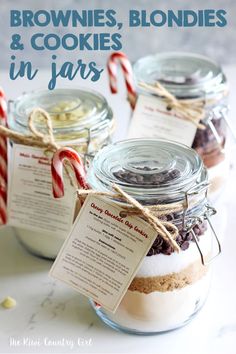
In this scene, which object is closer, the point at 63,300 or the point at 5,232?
the point at 63,300

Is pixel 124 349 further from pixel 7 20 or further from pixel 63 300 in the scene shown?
pixel 7 20

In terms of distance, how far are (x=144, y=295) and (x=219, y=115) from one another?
0.37m

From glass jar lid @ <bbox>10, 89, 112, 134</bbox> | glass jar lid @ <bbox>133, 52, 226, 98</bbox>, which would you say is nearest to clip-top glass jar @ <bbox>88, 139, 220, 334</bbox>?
glass jar lid @ <bbox>10, 89, 112, 134</bbox>

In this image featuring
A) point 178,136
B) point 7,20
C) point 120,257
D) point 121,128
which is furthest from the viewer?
point 7,20

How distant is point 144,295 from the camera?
884 mm

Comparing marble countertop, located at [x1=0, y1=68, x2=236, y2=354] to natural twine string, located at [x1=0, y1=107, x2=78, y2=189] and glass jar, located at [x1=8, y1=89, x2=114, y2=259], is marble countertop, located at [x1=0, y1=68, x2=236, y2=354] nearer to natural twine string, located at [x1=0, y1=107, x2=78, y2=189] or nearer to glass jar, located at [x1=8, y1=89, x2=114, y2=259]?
glass jar, located at [x1=8, y1=89, x2=114, y2=259]

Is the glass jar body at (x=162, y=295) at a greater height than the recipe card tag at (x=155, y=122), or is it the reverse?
the recipe card tag at (x=155, y=122)

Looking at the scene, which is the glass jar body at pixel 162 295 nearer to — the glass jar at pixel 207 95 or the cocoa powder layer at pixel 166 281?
the cocoa powder layer at pixel 166 281

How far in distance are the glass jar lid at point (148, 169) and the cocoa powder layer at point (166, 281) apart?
0.29 ft

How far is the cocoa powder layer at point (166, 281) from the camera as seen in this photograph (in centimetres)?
88

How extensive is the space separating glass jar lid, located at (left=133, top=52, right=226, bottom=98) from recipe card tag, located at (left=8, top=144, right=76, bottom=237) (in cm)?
22

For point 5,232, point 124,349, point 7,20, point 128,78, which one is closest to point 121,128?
point 128,78

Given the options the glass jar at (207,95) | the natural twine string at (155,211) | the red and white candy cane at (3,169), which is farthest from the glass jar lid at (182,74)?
the natural twine string at (155,211)

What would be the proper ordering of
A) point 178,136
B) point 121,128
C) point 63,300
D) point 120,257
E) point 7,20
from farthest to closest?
point 7,20 < point 121,128 < point 178,136 < point 63,300 < point 120,257
